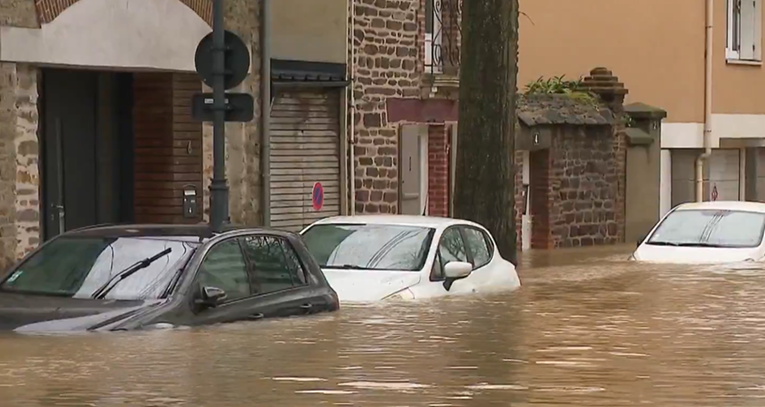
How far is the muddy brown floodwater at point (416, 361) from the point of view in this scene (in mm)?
9883

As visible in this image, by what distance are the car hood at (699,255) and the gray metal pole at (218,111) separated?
25.9ft

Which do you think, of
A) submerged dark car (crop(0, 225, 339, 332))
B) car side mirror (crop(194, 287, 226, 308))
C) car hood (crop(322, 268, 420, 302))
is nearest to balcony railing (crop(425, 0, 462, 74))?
car hood (crop(322, 268, 420, 302))

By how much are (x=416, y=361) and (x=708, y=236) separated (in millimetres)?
11599

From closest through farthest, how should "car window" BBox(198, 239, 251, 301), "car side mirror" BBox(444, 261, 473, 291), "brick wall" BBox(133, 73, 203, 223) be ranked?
"car window" BBox(198, 239, 251, 301) → "car side mirror" BBox(444, 261, 473, 291) → "brick wall" BBox(133, 73, 203, 223)

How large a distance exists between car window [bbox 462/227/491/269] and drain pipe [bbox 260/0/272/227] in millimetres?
5419

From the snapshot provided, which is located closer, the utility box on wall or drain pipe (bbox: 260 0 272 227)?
drain pipe (bbox: 260 0 272 227)

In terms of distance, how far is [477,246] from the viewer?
1677 centimetres

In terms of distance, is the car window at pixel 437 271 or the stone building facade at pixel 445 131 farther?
the stone building facade at pixel 445 131

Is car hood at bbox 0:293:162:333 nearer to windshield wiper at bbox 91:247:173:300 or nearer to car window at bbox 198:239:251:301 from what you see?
windshield wiper at bbox 91:247:173:300

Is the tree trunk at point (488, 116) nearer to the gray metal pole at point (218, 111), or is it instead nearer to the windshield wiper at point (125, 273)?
the gray metal pole at point (218, 111)

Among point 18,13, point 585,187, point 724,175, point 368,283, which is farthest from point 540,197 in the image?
point 368,283

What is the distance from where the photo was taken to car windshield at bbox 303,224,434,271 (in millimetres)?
15461

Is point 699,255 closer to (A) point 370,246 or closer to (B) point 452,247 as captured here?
(B) point 452,247

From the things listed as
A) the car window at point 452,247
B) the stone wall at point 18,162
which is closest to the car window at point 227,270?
the car window at point 452,247
